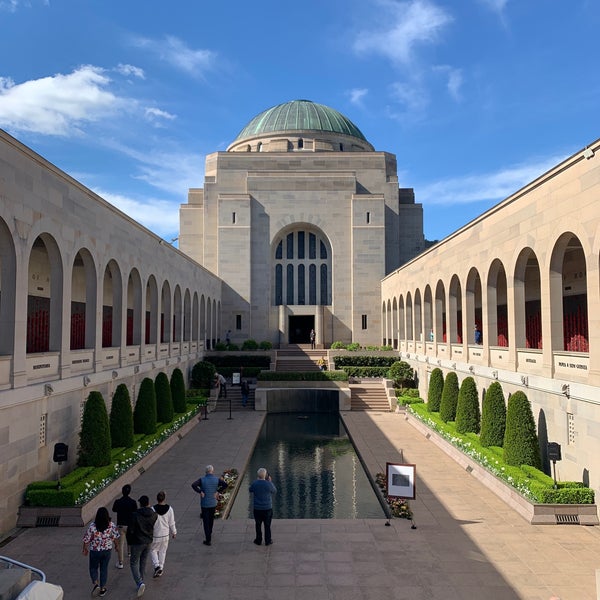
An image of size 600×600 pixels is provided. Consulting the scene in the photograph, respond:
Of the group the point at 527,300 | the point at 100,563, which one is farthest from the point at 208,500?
the point at 527,300

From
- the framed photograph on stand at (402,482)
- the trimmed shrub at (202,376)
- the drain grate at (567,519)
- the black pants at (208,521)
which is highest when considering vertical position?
the trimmed shrub at (202,376)

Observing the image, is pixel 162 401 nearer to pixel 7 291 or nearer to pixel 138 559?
pixel 7 291

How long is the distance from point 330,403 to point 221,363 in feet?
28.5

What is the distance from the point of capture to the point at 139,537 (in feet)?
29.7

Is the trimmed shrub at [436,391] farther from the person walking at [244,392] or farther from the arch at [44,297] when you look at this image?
the arch at [44,297]

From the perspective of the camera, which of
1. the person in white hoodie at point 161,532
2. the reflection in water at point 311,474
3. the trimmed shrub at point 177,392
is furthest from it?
the trimmed shrub at point 177,392

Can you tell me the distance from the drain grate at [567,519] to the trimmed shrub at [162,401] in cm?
1512

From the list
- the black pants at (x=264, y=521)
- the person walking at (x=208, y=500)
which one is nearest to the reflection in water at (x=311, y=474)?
the black pants at (x=264, y=521)

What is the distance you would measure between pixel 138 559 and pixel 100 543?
72 centimetres

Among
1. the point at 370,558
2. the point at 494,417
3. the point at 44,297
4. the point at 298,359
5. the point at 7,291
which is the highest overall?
the point at 44,297

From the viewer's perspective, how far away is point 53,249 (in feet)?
48.7

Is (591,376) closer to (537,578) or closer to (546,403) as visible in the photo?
(546,403)

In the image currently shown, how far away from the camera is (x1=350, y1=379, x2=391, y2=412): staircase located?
100 ft

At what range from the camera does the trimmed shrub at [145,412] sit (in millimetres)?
20109
